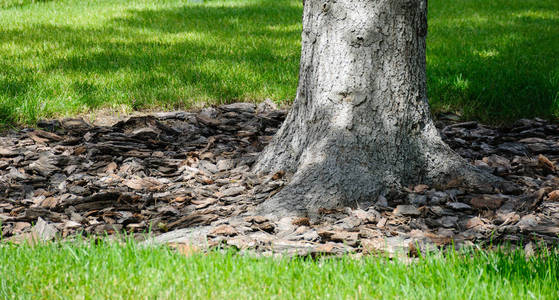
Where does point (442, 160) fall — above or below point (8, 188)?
above

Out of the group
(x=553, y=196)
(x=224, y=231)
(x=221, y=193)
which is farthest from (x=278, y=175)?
(x=553, y=196)

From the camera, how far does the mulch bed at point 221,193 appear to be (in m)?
3.18

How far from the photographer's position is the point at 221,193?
390 cm

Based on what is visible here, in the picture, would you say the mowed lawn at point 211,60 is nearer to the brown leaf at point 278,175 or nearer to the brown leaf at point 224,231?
the brown leaf at point 278,175

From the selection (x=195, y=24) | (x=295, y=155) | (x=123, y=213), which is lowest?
(x=123, y=213)

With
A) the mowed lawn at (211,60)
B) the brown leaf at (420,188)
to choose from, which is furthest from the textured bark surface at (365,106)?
the mowed lawn at (211,60)

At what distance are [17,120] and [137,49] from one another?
102 inches

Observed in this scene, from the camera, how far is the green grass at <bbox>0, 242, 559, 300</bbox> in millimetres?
2461

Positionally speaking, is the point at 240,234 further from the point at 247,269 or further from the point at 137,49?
the point at 137,49

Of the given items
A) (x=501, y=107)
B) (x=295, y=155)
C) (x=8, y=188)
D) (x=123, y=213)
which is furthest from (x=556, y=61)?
(x=8, y=188)

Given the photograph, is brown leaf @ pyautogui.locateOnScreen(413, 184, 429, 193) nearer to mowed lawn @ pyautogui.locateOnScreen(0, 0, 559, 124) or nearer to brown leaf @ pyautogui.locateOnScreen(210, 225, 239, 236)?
brown leaf @ pyautogui.locateOnScreen(210, 225, 239, 236)

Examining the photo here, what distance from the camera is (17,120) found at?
17.6 feet

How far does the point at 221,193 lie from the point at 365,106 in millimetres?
1075

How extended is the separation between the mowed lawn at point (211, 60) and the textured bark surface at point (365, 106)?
2.04 meters
